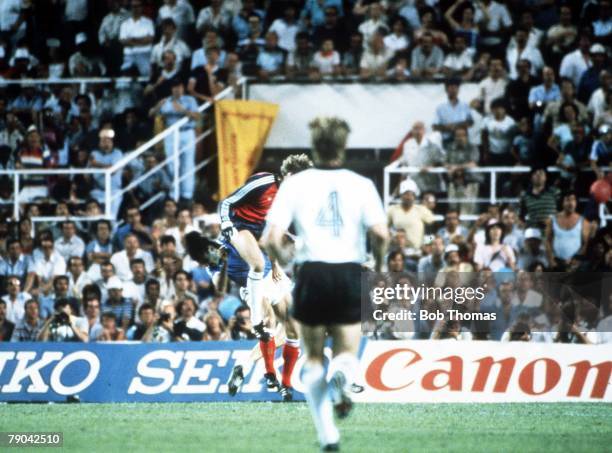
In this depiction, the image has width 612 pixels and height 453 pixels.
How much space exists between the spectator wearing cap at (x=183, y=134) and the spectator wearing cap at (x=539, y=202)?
5038 mm

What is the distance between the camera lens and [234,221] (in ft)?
42.5

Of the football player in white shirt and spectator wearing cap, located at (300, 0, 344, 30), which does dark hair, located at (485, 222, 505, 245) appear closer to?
spectator wearing cap, located at (300, 0, 344, 30)

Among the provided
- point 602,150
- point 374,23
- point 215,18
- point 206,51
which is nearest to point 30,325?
point 206,51

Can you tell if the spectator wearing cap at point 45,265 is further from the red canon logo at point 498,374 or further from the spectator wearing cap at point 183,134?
the red canon logo at point 498,374

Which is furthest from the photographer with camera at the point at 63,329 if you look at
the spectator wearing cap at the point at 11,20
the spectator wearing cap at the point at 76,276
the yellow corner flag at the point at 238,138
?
the spectator wearing cap at the point at 11,20

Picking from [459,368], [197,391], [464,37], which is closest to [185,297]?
[197,391]

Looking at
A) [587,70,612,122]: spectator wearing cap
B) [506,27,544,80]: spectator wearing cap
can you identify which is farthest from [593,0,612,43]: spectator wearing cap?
[587,70,612,122]: spectator wearing cap

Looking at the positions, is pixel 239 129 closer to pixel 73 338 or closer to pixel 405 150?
pixel 405 150

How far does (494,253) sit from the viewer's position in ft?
54.3

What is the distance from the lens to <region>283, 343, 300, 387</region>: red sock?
502 inches

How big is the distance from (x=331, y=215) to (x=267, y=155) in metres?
11.5

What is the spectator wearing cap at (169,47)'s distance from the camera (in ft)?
66.7

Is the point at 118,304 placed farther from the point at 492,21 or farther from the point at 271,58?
the point at 492,21

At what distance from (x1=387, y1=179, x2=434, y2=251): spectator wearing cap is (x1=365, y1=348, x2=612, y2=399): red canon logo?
12.1 ft
